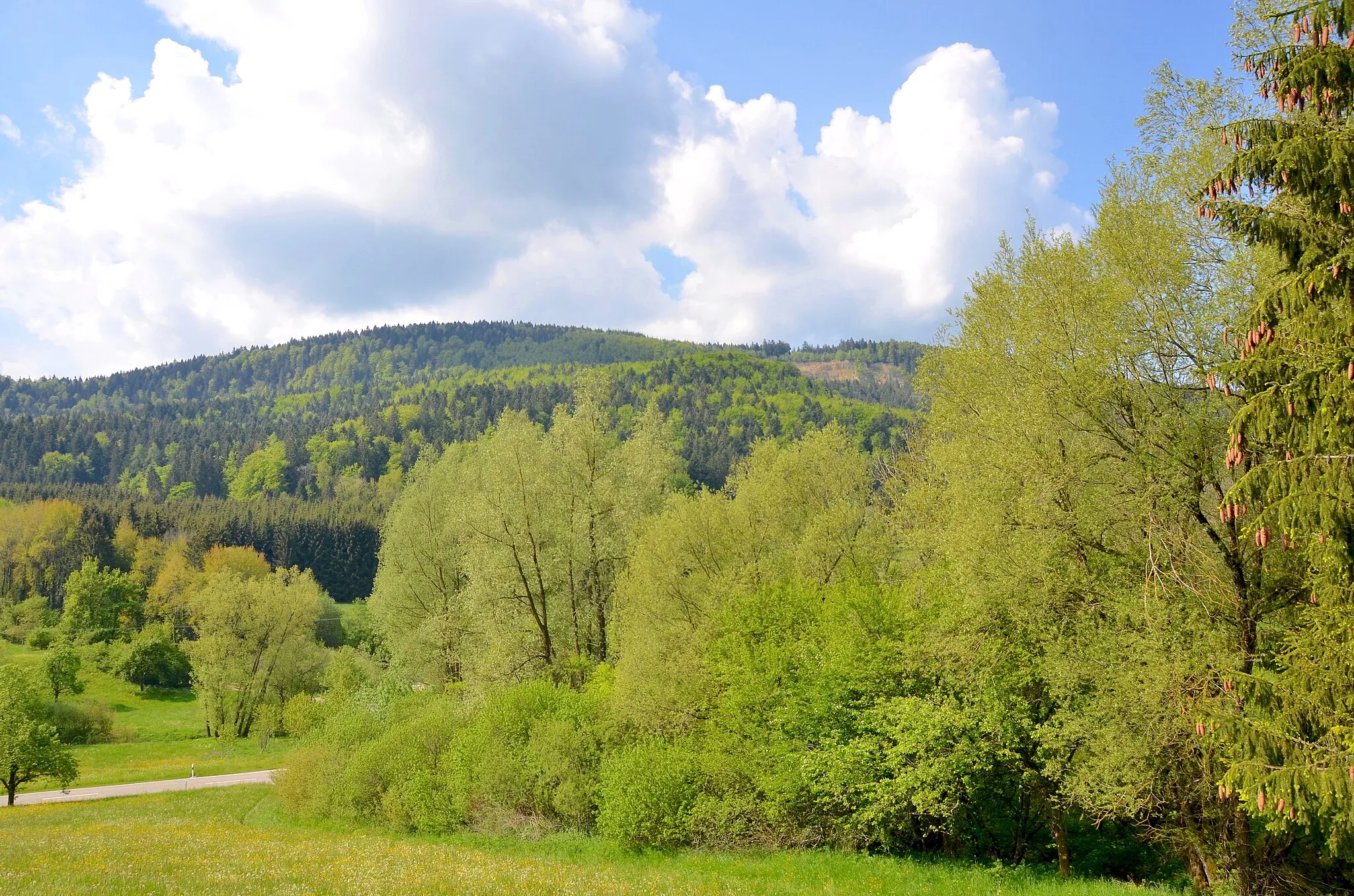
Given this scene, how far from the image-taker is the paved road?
4044cm

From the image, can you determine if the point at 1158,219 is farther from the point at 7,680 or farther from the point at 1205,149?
the point at 7,680

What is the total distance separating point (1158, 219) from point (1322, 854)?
14598 millimetres

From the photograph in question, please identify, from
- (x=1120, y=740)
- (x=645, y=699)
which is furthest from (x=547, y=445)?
(x=1120, y=740)

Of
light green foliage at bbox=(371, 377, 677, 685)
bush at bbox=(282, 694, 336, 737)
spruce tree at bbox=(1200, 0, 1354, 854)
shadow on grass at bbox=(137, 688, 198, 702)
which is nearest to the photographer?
spruce tree at bbox=(1200, 0, 1354, 854)

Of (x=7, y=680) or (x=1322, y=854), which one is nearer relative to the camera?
(x=1322, y=854)

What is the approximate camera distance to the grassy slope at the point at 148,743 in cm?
5022

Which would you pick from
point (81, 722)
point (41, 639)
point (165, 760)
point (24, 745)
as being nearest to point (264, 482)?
point (41, 639)

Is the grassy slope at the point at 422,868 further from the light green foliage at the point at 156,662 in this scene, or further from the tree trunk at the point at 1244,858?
the light green foliage at the point at 156,662

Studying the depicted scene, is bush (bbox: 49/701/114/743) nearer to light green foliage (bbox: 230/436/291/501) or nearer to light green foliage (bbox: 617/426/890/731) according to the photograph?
light green foliage (bbox: 617/426/890/731)

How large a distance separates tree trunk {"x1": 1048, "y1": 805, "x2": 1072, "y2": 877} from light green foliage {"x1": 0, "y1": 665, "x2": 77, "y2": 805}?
160 ft

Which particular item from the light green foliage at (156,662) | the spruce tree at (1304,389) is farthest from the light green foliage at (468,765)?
the light green foliage at (156,662)

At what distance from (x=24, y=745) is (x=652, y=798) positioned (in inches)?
1460

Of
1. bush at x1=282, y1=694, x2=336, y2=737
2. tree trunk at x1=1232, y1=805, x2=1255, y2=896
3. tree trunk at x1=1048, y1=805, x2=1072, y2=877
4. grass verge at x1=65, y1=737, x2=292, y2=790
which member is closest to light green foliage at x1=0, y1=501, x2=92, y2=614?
grass verge at x1=65, y1=737, x2=292, y2=790

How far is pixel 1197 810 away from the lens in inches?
671
